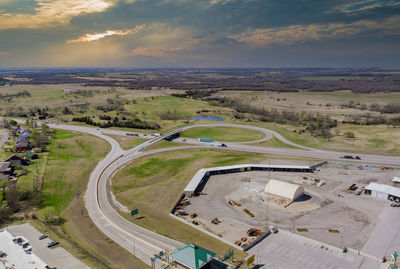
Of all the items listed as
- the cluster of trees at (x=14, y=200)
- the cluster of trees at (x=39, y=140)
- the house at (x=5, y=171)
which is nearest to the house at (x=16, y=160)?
the house at (x=5, y=171)

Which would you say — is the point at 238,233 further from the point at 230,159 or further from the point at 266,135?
the point at 266,135

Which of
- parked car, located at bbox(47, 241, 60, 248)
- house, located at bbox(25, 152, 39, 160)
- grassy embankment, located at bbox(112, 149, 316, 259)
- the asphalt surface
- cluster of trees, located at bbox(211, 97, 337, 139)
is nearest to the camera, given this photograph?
parked car, located at bbox(47, 241, 60, 248)

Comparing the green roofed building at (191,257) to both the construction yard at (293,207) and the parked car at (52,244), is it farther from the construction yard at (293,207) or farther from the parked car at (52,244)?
the parked car at (52,244)

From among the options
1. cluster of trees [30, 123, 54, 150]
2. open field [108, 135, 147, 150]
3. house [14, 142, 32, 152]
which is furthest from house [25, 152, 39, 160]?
open field [108, 135, 147, 150]

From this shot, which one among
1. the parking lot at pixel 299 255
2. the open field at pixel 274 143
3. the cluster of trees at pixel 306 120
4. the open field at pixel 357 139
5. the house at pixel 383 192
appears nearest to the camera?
the parking lot at pixel 299 255

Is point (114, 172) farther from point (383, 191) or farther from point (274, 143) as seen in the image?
point (383, 191)

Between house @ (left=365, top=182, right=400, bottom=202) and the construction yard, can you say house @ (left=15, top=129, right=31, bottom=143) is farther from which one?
house @ (left=365, top=182, right=400, bottom=202)

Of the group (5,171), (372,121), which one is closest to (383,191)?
(5,171)
